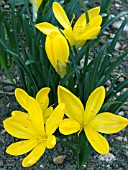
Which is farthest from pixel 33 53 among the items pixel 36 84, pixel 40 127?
pixel 40 127

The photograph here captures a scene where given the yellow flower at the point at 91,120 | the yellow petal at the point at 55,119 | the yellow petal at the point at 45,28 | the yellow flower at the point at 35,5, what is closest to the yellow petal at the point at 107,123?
the yellow flower at the point at 91,120

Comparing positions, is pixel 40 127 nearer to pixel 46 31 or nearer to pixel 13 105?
pixel 46 31

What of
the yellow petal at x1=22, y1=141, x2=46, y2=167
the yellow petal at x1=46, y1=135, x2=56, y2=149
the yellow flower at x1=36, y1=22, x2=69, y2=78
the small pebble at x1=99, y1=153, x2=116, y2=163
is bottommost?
the small pebble at x1=99, y1=153, x2=116, y2=163

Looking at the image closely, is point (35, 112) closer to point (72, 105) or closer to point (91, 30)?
point (72, 105)

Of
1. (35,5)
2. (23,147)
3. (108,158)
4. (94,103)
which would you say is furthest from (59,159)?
(35,5)

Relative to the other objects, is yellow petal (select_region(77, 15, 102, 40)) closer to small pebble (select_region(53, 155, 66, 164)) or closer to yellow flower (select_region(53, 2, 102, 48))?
yellow flower (select_region(53, 2, 102, 48))

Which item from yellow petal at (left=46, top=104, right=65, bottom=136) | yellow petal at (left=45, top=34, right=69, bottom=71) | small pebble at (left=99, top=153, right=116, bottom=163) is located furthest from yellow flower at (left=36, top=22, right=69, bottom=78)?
small pebble at (left=99, top=153, right=116, bottom=163)

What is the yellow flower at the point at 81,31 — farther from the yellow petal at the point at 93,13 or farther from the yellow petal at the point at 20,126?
the yellow petal at the point at 20,126

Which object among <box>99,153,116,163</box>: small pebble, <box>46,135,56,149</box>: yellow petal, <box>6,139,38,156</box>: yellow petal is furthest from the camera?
<box>99,153,116,163</box>: small pebble
